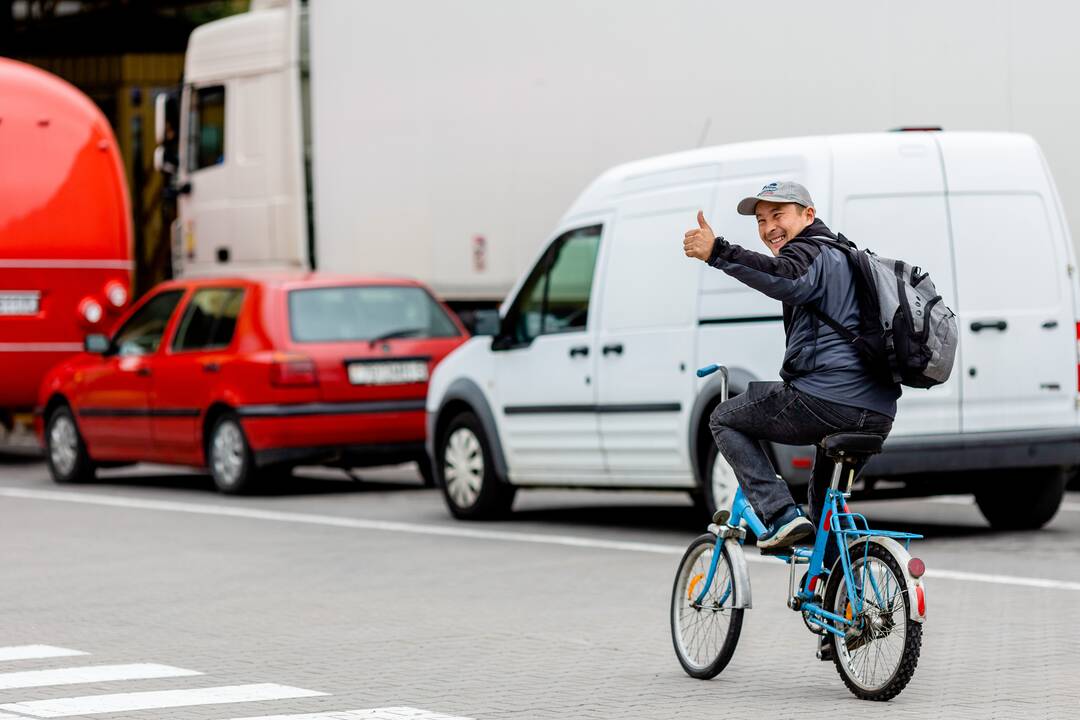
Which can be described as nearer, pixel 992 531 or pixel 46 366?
pixel 992 531

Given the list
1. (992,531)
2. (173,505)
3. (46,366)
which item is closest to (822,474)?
(992,531)

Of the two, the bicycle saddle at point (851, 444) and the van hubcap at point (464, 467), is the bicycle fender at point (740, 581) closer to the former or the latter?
the bicycle saddle at point (851, 444)

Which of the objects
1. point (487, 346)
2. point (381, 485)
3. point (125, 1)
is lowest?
point (381, 485)

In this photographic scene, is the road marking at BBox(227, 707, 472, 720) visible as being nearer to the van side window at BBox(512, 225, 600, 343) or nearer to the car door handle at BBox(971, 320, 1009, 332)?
the car door handle at BBox(971, 320, 1009, 332)

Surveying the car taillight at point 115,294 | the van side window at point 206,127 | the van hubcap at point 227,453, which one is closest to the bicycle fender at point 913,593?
the van hubcap at point 227,453

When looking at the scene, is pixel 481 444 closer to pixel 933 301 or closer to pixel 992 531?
pixel 992 531

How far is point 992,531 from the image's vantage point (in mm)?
12805

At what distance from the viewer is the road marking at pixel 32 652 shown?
8336 millimetres

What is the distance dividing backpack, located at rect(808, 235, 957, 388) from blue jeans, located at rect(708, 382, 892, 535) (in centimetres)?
18

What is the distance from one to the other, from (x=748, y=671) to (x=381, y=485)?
9558mm

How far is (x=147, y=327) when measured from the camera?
17.2 m

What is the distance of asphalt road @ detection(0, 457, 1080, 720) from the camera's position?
23.9 ft

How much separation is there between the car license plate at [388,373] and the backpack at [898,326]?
8.61 m

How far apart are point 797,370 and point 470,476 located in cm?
658
